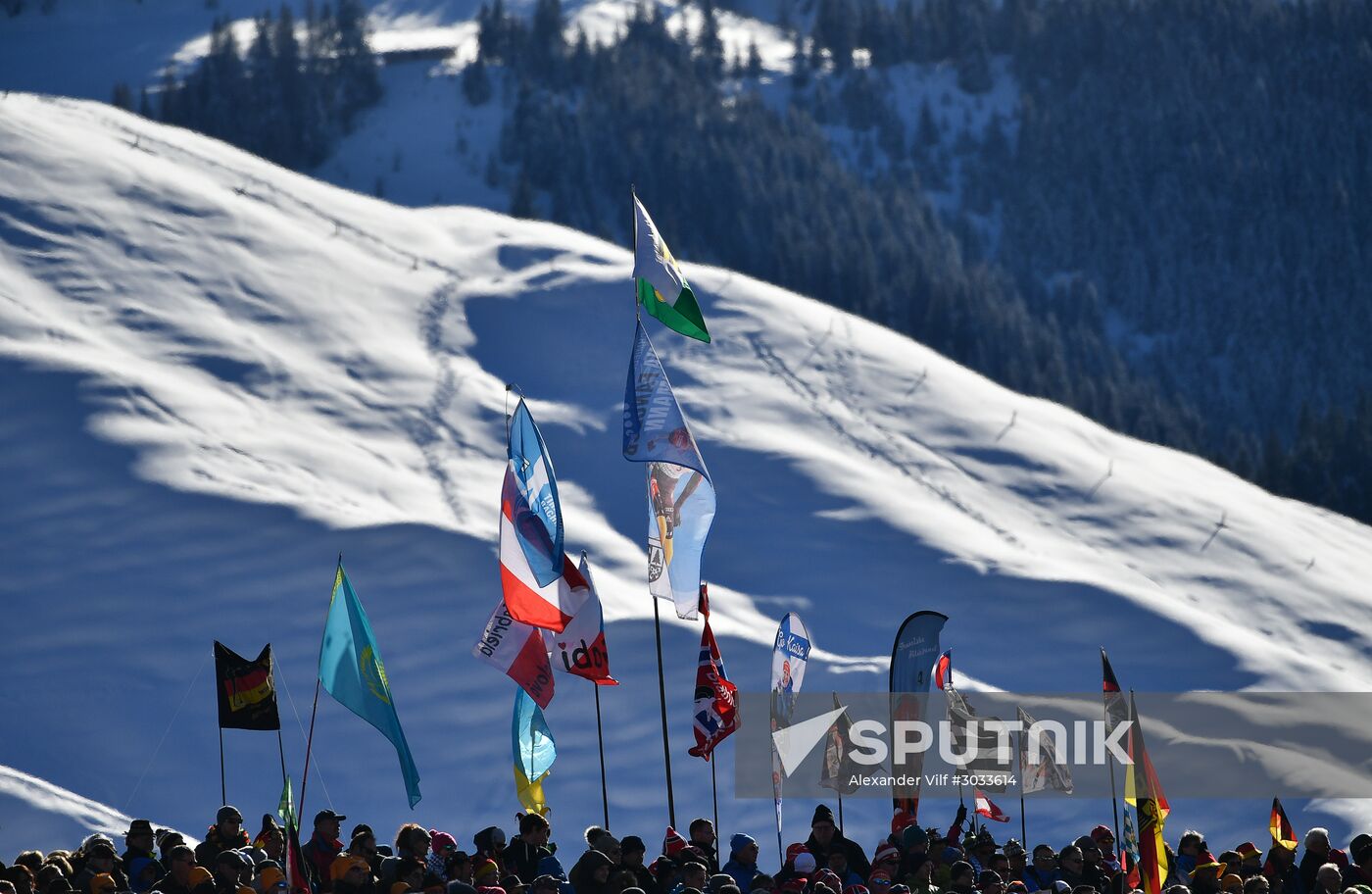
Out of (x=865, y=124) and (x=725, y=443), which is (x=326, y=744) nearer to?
(x=725, y=443)

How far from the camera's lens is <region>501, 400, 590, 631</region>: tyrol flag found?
43.1ft

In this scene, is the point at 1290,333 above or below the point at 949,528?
below

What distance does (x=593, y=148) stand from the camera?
11844 centimetres

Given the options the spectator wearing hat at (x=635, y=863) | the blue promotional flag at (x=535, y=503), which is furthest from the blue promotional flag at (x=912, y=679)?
the spectator wearing hat at (x=635, y=863)

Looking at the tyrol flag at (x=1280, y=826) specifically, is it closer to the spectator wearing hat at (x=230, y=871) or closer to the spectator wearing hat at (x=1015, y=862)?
the spectator wearing hat at (x=1015, y=862)

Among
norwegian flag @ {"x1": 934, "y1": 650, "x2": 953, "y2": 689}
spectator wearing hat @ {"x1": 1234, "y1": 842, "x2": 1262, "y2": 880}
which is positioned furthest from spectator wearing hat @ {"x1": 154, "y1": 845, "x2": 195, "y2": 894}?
norwegian flag @ {"x1": 934, "y1": 650, "x2": 953, "y2": 689}

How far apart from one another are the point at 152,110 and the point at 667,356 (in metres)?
96.2

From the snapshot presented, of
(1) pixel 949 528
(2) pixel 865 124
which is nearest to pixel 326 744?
(1) pixel 949 528

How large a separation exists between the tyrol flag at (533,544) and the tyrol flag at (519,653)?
216 millimetres

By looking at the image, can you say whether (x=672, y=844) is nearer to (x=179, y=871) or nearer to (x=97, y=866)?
(x=179, y=871)

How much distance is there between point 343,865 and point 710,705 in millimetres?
3931

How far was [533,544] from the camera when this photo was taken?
43.0 ft

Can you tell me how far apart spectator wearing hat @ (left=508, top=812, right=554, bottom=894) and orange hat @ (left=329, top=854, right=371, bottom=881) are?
3.37 ft

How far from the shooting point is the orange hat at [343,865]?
10367mm
